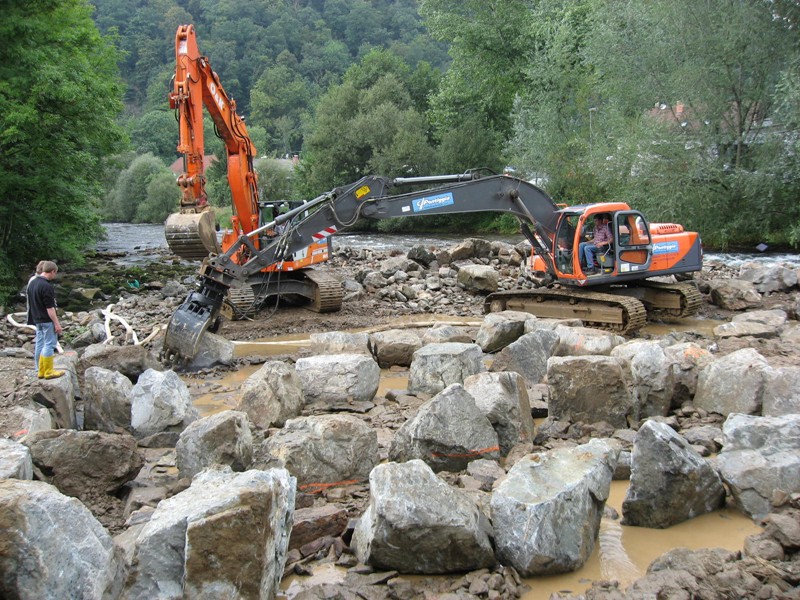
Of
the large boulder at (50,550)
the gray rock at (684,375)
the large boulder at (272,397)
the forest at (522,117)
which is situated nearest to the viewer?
the large boulder at (50,550)

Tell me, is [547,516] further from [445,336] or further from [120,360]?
[445,336]

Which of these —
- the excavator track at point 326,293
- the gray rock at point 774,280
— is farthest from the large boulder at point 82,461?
the gray rock at point 774,280

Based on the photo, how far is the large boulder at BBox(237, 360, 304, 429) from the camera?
6.45 meters

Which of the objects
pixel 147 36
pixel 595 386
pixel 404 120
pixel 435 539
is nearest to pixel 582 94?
pixel 404 120

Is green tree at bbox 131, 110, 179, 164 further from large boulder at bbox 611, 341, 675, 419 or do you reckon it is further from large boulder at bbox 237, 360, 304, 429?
large boulder at bbox 611, 341, 675, 419

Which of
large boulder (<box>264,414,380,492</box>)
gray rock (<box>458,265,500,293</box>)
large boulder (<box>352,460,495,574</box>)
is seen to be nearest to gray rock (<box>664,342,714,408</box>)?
large boulder (<box>264,414,380,492</box>)

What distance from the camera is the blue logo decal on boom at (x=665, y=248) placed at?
1181cm

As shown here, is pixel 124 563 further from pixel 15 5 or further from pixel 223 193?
pixel 223 193

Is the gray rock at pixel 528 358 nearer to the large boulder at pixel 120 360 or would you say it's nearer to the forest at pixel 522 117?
the large boulder at pixel 120 360

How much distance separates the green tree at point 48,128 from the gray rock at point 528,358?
1084 centimetres

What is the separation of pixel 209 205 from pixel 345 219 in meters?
2.08

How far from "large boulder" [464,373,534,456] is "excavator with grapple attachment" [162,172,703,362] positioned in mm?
5082

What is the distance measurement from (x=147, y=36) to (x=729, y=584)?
116 metres

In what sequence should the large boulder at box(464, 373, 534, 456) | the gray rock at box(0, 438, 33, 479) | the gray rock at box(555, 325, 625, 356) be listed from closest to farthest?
1. the gray rock at box(0, 438, 33, 479)
2. the large boulder at box(464, 373, 534, 456)
3. the gray rock at box(555, 325, 625, 356)
